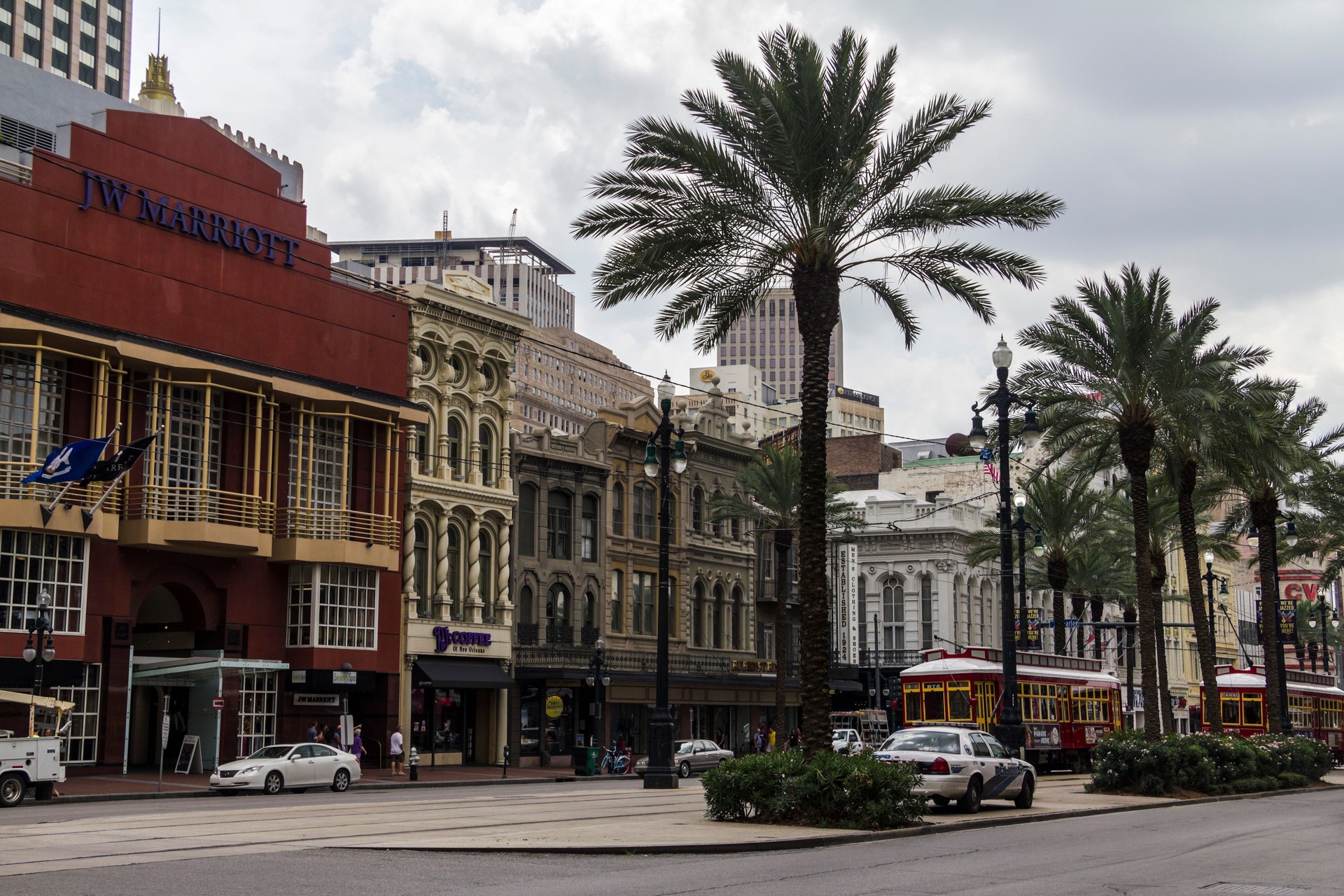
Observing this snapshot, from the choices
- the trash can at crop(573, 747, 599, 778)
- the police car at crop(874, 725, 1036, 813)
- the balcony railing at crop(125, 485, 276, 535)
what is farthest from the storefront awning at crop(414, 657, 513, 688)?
the police car at crop(874, 725, 1036, 813)

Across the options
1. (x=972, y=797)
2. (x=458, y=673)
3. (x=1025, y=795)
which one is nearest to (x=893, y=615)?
(x=458, y=673)

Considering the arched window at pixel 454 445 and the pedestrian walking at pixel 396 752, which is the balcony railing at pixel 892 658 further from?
the pedestrian walking at pixel 396 752

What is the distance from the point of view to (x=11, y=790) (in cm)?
2780

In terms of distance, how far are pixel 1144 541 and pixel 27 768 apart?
1040 inches

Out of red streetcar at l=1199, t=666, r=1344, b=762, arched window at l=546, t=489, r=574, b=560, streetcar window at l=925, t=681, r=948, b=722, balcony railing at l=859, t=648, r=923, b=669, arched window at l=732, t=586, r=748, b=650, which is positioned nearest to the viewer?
streetcar window at l=925, t=681, r=948, b=722

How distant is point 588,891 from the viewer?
45.0 ft

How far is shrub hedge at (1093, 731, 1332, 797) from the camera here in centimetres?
3266

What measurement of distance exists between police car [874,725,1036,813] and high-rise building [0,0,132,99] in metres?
92.9

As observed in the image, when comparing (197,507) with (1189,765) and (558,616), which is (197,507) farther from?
(1189,765)

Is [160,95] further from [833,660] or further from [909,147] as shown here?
[833,660]

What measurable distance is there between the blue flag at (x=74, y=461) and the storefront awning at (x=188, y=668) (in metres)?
7.14

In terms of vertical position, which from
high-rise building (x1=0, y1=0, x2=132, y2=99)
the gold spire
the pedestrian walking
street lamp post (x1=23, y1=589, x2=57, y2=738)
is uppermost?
high-rise building (x1=0, y1=0, x2=132, y2=99)

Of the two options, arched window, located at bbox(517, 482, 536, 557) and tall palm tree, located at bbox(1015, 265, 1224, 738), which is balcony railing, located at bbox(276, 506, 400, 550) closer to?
arched window, located at bbox(517, 482, 536, 557)

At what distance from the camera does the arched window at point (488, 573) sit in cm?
5262
